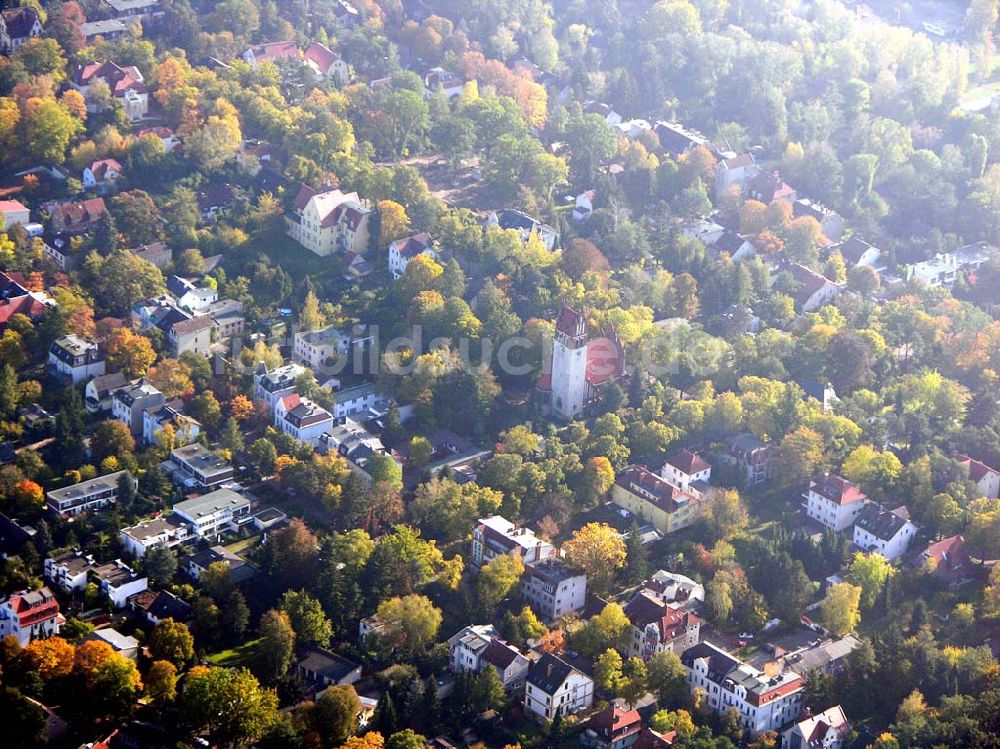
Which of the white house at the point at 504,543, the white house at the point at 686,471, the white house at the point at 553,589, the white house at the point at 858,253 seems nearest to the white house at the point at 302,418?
the white house at the point at 504,543

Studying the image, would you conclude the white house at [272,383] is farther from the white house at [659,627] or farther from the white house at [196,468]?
the white house at [659,627]

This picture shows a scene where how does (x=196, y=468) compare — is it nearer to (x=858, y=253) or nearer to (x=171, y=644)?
(x=171, y=644)

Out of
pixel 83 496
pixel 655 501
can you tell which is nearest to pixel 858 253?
pixel 655 501

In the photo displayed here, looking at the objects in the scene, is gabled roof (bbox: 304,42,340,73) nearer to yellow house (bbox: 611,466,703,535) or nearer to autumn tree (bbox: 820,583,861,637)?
yellow house (bbox: 611,466,703,535)

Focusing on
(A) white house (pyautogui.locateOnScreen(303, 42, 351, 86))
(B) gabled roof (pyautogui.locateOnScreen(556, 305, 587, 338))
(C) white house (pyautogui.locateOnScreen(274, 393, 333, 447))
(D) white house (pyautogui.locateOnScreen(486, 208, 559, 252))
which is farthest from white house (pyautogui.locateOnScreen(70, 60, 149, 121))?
(B) gabled roof (pyautogui.locateOnScreen(556, 305, 587, 338))

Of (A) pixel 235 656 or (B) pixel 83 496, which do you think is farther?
(B) pixel 83 496

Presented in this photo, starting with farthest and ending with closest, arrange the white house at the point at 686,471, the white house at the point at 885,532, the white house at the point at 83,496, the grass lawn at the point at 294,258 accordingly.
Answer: the grass lawn at the point at 294,258 < the white house at the point at 686,471 < the white house at the point at 885,532 < the white house at the point at 83,496

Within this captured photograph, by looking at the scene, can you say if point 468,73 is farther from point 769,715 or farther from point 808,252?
point 769,715
